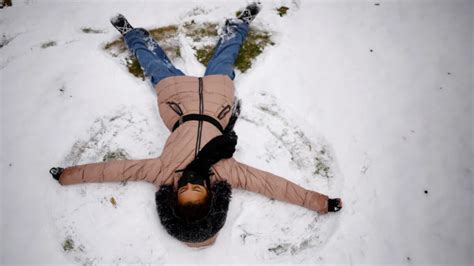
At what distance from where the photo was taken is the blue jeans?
375 cm

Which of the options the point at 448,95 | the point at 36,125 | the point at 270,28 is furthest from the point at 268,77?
the point at 36,125

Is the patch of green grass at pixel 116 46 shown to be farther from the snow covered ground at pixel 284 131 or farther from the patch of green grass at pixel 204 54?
the patch of green grass at pixel 204 54

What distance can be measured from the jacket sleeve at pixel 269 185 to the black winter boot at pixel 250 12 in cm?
192

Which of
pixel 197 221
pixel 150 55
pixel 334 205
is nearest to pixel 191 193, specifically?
pixel 197 221

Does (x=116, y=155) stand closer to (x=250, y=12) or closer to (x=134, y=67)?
(x=134, y=67)

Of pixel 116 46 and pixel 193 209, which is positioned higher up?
pixel 116 46

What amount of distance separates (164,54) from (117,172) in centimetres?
157

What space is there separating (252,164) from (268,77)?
1104 mm

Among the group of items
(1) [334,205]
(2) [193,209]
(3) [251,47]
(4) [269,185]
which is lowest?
(1) [334,205]

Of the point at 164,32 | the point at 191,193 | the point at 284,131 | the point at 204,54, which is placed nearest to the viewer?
the point at 191,193

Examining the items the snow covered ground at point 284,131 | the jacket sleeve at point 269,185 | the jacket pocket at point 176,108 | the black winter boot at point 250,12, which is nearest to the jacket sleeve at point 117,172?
the snow covered ground at point 284,131

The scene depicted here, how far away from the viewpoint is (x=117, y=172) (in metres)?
3.21

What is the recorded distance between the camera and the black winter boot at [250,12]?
414 centimetres

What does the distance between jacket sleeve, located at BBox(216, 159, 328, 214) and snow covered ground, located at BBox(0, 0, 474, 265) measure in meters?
0.24
